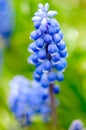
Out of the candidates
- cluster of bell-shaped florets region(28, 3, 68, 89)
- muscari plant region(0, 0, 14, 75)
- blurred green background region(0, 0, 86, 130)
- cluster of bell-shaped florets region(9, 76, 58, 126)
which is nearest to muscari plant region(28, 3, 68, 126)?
cluster of bell-shaped florets region(28, 3, 68, 89)

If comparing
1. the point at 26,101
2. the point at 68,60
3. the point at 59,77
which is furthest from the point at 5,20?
the point at 59,77

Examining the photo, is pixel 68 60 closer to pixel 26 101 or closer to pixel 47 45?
pixel 26 101

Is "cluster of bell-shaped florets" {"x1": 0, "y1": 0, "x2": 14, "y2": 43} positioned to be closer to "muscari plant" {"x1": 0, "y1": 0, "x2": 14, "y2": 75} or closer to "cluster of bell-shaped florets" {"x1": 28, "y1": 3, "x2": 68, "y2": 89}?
"muscari plant" {"x1": 0, "y1": 0, "x2": 14, "y2": 75}

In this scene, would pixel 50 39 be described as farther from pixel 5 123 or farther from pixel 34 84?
pixel 5 123

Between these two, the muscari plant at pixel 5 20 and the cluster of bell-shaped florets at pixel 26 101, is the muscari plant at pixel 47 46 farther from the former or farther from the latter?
the muscari plant at pixel 5 20

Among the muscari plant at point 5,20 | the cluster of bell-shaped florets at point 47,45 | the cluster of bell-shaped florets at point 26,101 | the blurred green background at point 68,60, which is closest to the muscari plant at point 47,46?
the cluster of bell-shaped florets at point 47,45
